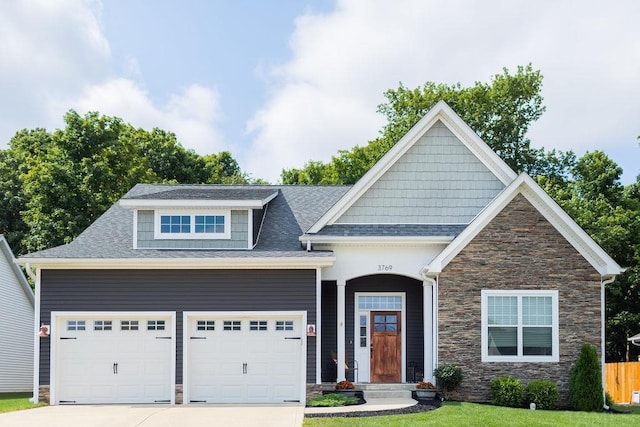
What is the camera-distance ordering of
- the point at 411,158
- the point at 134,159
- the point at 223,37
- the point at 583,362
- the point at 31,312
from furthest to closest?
the point at 134,159 < the point at 31,312 < the point at 411,158 < the point at 223,37 < the point at 583,362

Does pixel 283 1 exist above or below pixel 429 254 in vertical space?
above

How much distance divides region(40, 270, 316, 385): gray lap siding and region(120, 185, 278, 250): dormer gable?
1.26m

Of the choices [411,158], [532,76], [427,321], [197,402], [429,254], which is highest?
[532,76]

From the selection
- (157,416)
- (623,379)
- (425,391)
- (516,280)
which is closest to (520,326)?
(516,280)

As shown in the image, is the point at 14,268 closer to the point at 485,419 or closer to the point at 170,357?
the point at 170,357

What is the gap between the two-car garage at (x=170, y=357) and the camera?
21.3 meters

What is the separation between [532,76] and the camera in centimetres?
4284

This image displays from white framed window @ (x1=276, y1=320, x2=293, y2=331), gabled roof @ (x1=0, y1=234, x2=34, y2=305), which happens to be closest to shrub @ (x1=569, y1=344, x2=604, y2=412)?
white framed window @ (x1=276, y1=320, x2=293, y2=331)

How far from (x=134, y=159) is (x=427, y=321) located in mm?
23883

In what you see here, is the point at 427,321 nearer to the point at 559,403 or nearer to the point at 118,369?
the point at 559,403

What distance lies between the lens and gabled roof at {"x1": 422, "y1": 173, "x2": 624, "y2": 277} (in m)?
20.6

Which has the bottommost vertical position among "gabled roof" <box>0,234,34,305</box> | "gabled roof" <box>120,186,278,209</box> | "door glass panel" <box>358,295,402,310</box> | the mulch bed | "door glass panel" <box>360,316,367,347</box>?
the mulch bed

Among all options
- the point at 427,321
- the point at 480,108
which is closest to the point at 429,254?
the point at 427,321

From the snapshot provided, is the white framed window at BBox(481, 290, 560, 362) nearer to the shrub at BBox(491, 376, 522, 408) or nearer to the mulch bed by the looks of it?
the shrub at BBox(491, 376, 522, 408)
